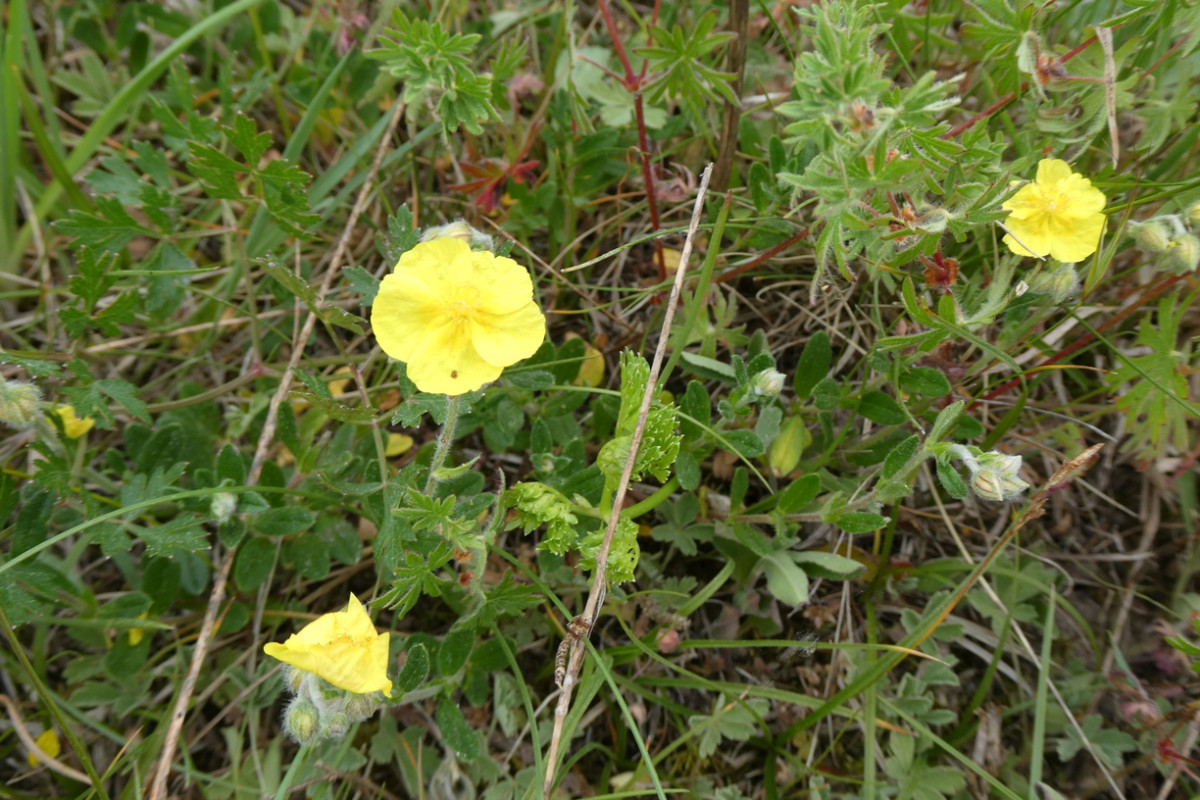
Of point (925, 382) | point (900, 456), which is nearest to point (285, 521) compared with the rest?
point (900, 456)

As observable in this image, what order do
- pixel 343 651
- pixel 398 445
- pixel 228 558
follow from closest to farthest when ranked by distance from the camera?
pixel 343 651, pixel 228 558, pixel 398 445

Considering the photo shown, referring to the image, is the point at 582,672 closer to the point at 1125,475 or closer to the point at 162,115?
the point at 1125,475

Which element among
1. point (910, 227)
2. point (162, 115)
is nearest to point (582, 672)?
point (910, 227)

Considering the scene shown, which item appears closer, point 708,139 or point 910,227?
point 910,227

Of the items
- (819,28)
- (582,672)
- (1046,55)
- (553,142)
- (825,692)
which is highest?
(819,28)

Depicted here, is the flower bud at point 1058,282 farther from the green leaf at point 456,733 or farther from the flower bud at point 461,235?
the green leaf at point 456,733

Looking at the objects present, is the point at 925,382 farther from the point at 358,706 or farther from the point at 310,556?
the point at 310,556

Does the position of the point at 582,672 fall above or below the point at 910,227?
below

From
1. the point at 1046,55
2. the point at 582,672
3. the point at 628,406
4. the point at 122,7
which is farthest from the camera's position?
the point at 122,7
